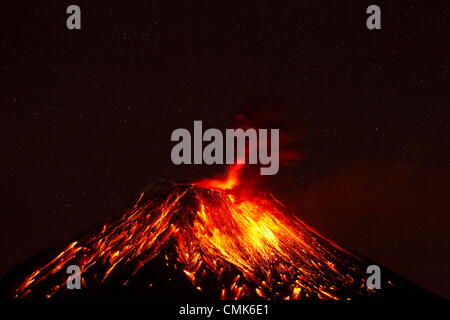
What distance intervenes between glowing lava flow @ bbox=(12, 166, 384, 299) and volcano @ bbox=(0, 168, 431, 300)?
0.03 metres

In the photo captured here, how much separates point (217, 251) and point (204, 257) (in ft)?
2.13

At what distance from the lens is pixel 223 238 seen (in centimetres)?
2167

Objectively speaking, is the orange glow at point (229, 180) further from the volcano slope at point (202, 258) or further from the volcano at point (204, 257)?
the volcano slope at point (202, 258)

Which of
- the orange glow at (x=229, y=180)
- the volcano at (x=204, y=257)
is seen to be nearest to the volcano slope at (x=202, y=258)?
the volcano at (x=204, y=257)

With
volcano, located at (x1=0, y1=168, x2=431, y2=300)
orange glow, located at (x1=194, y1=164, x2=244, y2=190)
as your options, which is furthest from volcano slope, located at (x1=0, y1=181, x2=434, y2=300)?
orange glow, located at (x1=194, y1=164, x2=244, y2=190)

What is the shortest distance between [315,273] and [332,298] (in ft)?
4.67

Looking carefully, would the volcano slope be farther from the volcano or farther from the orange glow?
the orange glow

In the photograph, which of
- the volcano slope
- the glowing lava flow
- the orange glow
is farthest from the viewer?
the orange glow

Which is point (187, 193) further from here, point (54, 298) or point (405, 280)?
point (405, 280)

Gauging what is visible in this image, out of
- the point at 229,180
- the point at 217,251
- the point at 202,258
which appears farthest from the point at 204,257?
the point at 229,180

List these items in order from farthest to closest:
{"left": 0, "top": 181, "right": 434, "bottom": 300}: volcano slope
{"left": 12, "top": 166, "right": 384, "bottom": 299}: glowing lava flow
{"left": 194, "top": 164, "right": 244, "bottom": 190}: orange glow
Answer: {"left": 194, "top": 164, "right": 244, "bottom": 190}: orange glow < {"left": 12, "top": 166, "right": 384, "bottom": 299}: glowing lava flow < {"left": 0, "top": 181, "right": 434, "bottom": 300}: volcano slope

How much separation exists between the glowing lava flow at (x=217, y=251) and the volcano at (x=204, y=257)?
3 centimetres

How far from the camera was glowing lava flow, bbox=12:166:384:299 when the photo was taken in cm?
2002

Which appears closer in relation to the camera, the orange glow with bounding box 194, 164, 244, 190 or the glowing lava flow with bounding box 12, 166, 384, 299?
the glowing lava flow with bounding box 12, 166, 384, 299
